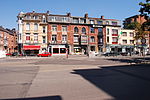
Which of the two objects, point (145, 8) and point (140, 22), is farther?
point (140, 22)

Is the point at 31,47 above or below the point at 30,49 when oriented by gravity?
above

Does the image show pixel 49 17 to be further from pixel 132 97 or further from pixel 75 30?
pixel 132 97

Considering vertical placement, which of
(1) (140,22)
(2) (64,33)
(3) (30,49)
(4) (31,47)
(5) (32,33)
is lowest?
(3) (30,49)

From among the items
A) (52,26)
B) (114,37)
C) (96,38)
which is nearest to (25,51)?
(52,26)

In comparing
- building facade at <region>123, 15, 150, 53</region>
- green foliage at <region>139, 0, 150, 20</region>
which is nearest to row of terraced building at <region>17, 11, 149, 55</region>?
building facade at <region>123, 15, 150, 53</region>

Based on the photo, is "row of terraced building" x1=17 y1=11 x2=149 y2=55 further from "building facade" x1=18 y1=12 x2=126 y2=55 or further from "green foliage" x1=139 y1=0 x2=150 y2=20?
"green foliage" x1=139 y1=0 x2=150 y2=20

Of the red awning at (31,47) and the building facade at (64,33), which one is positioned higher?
the building facade at (64,33)

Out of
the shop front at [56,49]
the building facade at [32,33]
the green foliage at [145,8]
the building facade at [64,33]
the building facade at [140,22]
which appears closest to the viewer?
the green foliage at [145,8]

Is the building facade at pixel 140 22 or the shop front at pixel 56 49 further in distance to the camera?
the building facade at pixel 140 22

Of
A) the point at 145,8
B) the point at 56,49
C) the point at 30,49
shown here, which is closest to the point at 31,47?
the point at 30,49

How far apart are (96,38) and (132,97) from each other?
44.5m

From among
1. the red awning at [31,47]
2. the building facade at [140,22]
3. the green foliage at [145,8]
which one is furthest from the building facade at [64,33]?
the green foliage at [145,8]

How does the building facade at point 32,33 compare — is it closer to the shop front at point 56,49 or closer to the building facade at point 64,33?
the building facade at point 64,33

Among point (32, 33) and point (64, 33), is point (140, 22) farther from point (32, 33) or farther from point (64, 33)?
point (32, 33)
